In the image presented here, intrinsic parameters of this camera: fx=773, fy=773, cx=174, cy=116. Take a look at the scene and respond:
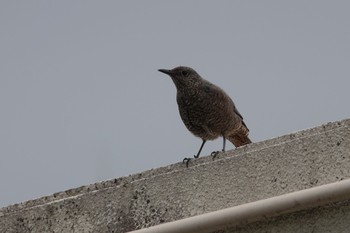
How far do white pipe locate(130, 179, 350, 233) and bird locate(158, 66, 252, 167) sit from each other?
3.62m

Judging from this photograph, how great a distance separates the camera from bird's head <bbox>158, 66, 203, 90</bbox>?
737 centimetres

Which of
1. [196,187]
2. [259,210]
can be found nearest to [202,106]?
[196,187]

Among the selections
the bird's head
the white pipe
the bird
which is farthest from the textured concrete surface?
the bird's head

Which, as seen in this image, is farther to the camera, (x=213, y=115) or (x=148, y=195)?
(x=213, y=115)

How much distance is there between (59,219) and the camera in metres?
3.95

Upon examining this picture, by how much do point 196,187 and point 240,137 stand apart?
4251 millimetres

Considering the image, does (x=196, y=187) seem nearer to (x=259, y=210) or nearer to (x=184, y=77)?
(x=259, y=210)

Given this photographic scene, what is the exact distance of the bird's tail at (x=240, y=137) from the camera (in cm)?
786

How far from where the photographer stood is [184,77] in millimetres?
7395

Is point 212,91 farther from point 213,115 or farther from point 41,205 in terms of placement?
point 41,205

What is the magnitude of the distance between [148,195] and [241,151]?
0.51 meters

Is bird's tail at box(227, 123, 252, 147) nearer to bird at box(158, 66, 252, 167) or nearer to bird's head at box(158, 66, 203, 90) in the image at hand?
bird at box(158, 66, 252, 167)

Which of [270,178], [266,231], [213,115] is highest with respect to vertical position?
[213,115]

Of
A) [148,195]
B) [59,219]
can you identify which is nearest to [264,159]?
[148,195]
